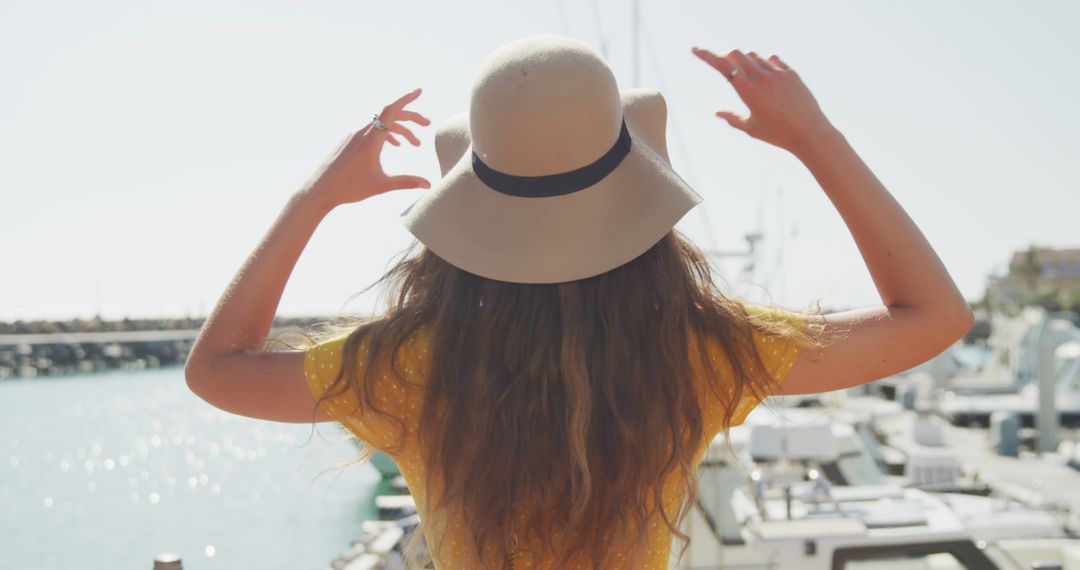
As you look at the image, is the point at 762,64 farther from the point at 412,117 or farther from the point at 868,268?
the point at 412,117

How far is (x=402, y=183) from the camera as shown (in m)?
1.44

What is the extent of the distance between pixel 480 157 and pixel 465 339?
0.81ft

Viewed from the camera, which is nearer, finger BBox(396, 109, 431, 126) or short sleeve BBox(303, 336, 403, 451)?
short sleeve BBox(303, 336, 403, 451)

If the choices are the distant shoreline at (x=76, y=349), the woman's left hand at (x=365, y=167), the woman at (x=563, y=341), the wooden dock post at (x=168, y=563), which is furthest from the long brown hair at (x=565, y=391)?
the distant shoreline at (x=76, y=349)

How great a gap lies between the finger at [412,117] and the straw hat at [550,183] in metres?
0.24

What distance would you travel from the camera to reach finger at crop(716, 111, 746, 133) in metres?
1.36

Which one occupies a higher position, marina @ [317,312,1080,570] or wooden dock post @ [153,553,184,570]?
wooden dock post @ [153,553,184,570]

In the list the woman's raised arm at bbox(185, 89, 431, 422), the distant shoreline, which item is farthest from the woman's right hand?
the distant shoreline

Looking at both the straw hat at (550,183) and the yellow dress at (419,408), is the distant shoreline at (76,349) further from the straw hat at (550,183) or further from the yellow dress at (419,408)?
the straw hat at (550,183)

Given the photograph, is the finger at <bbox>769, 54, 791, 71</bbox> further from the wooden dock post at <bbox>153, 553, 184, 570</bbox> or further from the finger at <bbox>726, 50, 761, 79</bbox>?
the wooden dock post at <bbox>153, 553, 184, 570</bbox>

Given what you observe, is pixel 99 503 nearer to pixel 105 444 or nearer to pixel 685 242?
pixel 105 444

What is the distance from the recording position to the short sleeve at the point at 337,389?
4.05ft

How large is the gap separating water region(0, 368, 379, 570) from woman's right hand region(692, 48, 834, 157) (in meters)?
0.77

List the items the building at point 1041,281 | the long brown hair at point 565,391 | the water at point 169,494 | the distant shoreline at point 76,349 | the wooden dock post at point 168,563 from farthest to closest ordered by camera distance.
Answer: the building at point 1041,281 → the distant shoreline at point 76,349 → the water at point 169,494 → the wooden dock post at point 168,563 → the long brown hair at point 565,391
